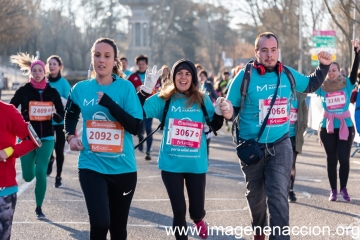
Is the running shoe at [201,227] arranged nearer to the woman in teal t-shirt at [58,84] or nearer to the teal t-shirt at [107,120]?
the teal t-shirt at [107,120]

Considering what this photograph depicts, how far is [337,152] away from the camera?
10391 millimetres

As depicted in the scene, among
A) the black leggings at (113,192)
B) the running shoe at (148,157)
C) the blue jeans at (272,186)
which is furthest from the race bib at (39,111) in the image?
the running shoe at (148,157)

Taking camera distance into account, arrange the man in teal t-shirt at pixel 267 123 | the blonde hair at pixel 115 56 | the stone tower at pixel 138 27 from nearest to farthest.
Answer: the blonde hair at pixel 115 56, the man in teal t-shirt at pixel 267 123, the stone tower at pixel 138 27

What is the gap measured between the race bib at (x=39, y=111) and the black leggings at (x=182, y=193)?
333 centimetres

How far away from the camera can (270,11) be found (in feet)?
155

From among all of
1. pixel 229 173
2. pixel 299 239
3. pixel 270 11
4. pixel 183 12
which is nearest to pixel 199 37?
pixel 183 12

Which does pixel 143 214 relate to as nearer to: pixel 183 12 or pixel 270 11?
pixel 270 11

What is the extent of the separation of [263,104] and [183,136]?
776 millimetres

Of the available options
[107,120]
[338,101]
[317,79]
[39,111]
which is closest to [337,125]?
[338,101]

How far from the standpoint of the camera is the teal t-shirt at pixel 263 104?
6758 mm

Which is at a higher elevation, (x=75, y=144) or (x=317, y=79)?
(x=317, y=79)

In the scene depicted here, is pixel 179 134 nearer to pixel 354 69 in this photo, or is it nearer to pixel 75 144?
pixel 75 144

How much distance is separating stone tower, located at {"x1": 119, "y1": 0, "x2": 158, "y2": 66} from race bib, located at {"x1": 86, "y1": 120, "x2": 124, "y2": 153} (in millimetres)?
53944

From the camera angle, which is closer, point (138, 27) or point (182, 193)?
point (182, 193)
